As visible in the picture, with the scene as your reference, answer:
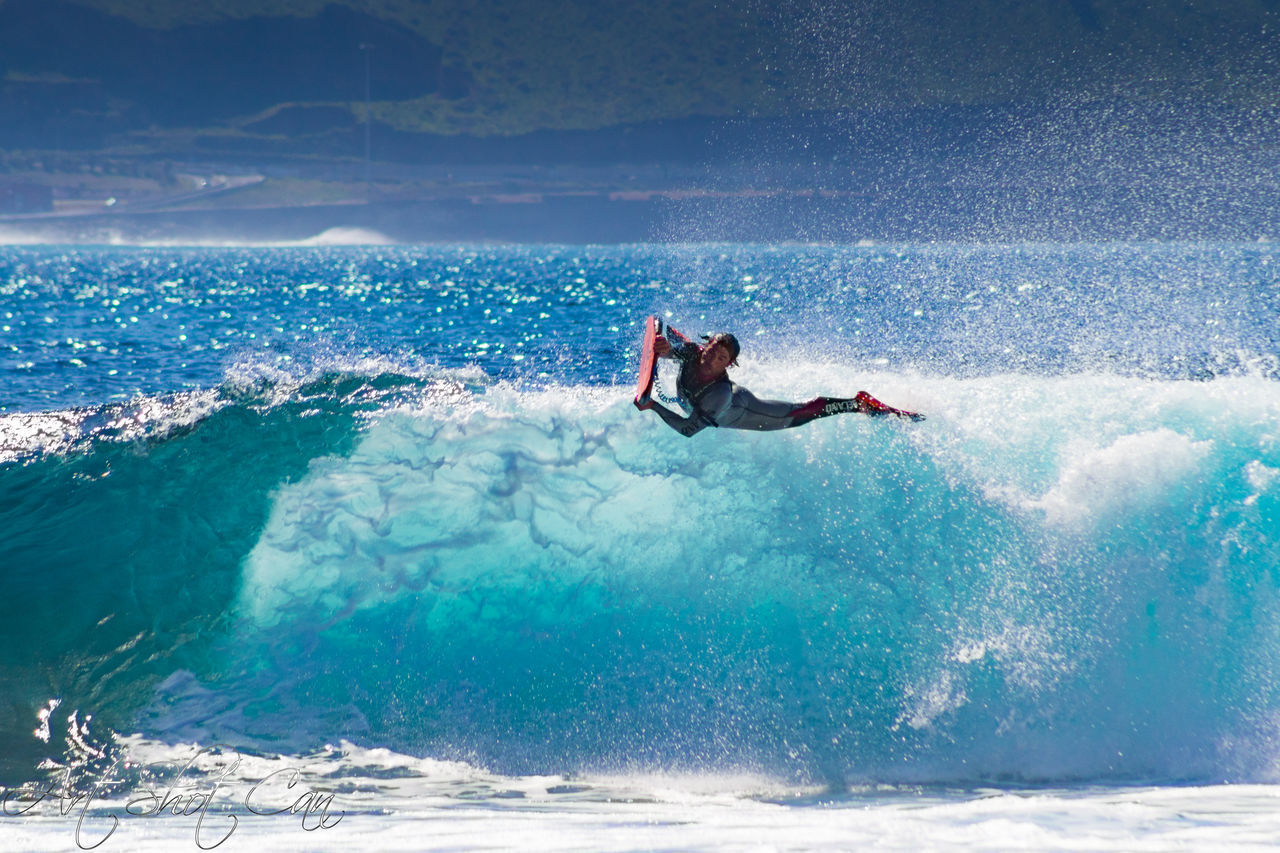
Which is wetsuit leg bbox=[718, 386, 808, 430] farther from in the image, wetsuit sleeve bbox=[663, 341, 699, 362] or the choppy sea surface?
the choppy sea surface

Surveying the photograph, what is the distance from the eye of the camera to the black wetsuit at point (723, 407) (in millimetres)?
7695

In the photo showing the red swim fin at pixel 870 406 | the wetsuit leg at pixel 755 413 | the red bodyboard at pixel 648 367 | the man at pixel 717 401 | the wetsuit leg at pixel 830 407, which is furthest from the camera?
the red swim fin at pixel 870 406

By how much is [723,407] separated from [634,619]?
2.41m

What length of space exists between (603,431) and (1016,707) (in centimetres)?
509

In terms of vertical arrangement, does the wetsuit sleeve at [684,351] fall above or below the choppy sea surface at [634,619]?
above

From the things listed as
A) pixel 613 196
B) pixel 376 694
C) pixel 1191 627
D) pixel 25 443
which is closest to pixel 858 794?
pixel 1191 627

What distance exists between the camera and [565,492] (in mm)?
9734

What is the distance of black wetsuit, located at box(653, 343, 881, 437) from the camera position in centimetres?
770

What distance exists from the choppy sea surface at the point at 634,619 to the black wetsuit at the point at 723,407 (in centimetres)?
149

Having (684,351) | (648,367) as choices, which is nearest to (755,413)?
(684,351)

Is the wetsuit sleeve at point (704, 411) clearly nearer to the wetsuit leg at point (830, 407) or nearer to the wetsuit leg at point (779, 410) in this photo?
the wetsuit leg at point (779, 410)

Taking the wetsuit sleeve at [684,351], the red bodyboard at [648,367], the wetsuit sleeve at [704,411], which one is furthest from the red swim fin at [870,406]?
the red bodyboard at [648,367]

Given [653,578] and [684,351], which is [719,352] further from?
[653,578]

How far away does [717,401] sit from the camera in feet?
25.4
